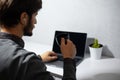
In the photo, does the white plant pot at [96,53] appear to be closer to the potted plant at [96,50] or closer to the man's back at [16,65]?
the potted plant at [96,50]

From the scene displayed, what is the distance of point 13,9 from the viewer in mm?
986

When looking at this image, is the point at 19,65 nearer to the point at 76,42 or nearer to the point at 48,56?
the point at 48,56

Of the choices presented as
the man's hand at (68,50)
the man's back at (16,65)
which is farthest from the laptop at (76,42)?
the man's back at (16,65)

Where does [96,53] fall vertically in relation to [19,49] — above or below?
below

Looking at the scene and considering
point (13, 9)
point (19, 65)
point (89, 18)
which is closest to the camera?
point (19, 65)

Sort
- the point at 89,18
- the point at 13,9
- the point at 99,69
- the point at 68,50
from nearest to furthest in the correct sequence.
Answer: the point at 13,9 < the point at 68,50 < the point at 99,69 < the point at 89,18

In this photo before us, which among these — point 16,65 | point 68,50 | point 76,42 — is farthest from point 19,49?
point 76,42

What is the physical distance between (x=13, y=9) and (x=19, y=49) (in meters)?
0.21

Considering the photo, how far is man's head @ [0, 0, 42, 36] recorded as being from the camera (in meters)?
0.98

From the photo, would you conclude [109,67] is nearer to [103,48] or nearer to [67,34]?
[103,48]

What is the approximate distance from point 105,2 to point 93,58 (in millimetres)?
407

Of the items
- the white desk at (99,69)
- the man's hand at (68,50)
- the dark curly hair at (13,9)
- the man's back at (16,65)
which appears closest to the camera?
the man's back at (16,65)

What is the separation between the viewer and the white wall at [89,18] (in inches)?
58.2

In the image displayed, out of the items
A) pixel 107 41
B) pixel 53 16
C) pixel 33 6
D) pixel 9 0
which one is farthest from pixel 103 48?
pixel 9 0
